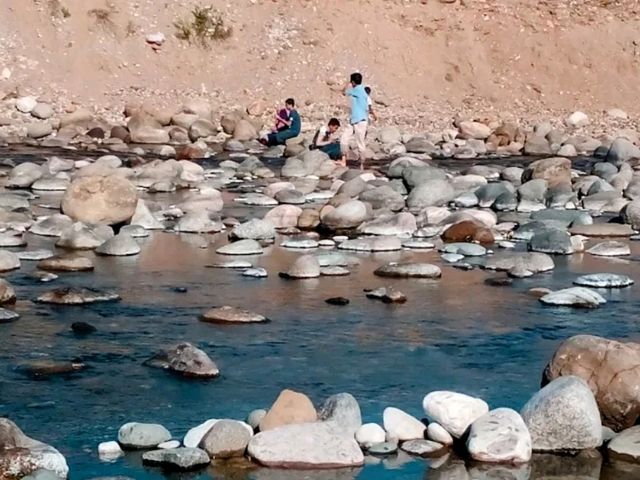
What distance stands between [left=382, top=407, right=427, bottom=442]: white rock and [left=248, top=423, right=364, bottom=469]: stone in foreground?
1.25 ft

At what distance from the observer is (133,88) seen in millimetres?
34750

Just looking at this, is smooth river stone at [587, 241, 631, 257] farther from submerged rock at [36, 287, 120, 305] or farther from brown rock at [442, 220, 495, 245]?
submerged rock at [36, 287, 120, 305]

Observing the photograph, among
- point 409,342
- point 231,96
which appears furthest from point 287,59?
point 409,342

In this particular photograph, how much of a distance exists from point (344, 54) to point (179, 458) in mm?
30046

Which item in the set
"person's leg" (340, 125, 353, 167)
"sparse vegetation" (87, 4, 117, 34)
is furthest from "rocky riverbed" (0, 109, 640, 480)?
"sparse vegetation" (87, 4, 117, 34)

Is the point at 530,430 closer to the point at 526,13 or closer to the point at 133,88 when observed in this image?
the point at 133,88

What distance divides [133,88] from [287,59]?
15.0ft

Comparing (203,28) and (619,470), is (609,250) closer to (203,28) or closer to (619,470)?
(619,470)

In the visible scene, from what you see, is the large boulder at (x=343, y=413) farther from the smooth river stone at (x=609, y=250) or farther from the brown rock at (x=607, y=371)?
the smooth river stone at (x=609, y=250)

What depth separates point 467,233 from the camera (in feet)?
55.5

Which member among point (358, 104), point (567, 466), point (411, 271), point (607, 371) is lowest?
point (411, 271)

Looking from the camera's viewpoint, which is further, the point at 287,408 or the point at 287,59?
the point at 287,59

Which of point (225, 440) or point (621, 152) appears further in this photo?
point (621, 152)

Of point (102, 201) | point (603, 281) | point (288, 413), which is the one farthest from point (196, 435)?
point (102, 201)
